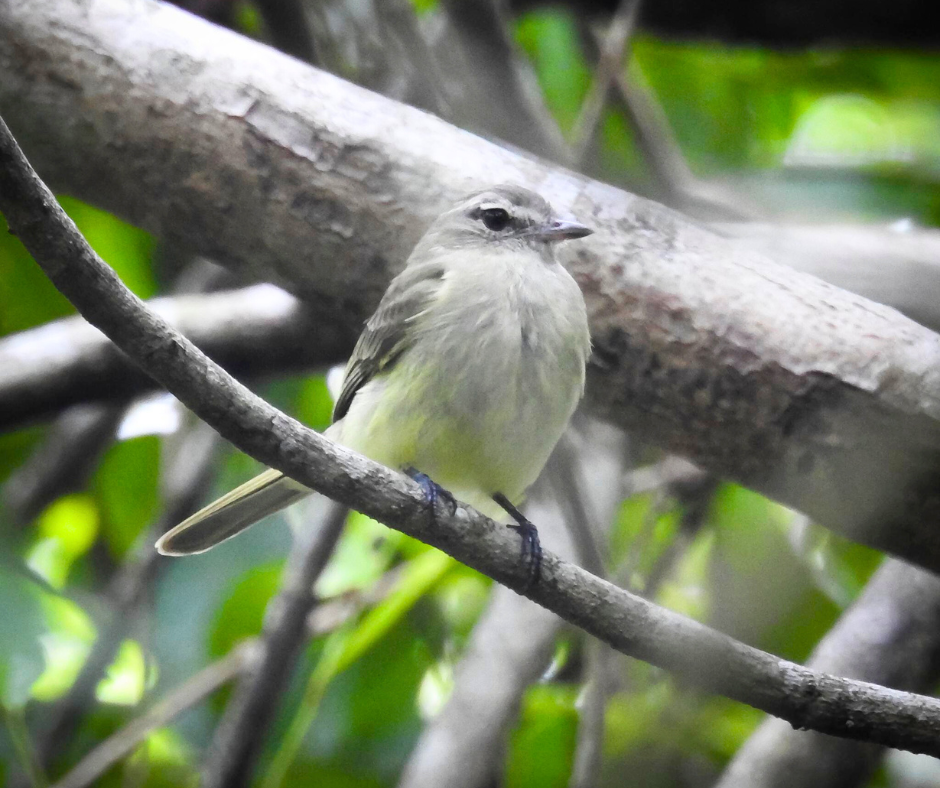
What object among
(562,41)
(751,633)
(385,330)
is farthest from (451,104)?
(751,633)

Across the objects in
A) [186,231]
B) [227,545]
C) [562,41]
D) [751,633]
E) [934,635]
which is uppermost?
[562,41]

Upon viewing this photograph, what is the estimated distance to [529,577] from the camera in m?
2.62

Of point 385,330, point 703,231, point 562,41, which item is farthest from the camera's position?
point 562,41

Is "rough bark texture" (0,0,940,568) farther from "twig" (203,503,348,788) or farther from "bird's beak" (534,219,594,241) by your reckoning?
"twig" (203,503,348,788)

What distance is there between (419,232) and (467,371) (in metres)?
0.74

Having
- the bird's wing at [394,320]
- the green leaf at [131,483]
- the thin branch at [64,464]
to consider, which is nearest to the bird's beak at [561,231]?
the bird's wing at [394,320]

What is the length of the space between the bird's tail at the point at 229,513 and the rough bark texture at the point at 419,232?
2.19 ft

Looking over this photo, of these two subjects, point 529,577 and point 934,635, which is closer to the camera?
point 529,577

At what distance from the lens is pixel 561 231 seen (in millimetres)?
3658

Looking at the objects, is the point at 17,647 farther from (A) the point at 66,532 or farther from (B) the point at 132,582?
(A) the point at 66,532

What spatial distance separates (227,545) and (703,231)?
2448 millimetres

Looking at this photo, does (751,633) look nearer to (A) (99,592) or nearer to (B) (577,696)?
(B) (577,696)

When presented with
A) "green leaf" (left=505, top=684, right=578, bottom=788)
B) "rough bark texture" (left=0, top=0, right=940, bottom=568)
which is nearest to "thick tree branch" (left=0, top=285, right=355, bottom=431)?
"rough bark texture" (left=0, top=0, right=940, bottom=568)

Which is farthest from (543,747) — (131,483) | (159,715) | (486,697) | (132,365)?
(132,365)
